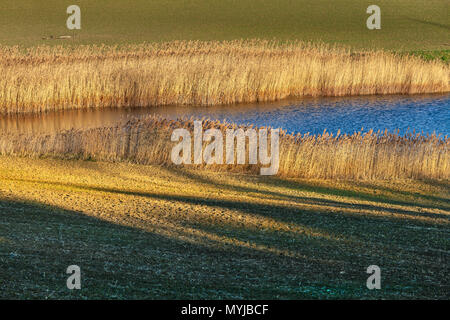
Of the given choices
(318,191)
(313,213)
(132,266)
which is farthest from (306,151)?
(132,266)

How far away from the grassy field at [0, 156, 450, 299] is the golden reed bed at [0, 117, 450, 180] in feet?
5.19

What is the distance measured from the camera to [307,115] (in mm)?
20203

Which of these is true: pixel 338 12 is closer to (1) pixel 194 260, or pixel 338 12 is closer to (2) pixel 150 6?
(2) pixel 150 6

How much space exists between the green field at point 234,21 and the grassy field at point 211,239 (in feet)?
79.5

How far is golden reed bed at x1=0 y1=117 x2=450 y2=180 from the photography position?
12398 mm

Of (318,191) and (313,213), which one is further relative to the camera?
(318,191)

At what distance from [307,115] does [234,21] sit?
25.4 metres

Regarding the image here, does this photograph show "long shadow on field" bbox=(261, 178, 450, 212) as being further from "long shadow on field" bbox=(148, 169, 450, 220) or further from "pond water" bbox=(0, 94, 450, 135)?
"pond water" bbox=(0, 94, 450, 135)

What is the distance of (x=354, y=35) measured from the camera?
1499 inches

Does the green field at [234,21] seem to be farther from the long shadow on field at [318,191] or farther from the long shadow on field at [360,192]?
the long shadow on field at [318,191]
